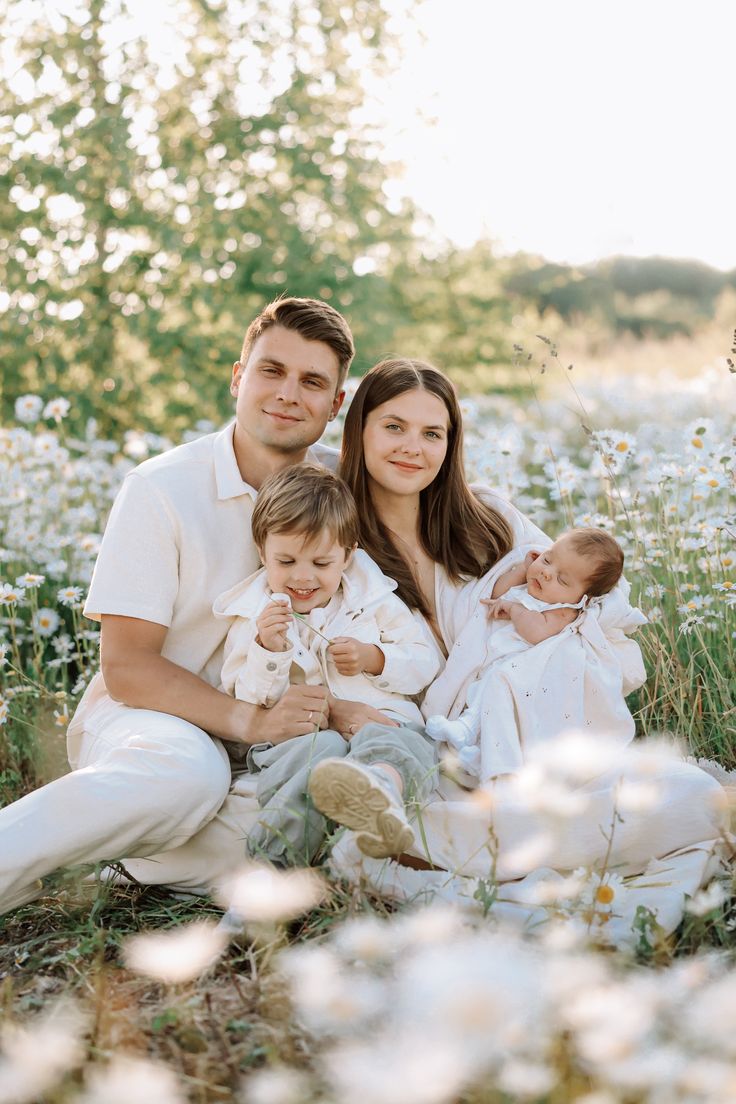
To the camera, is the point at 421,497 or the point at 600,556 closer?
the point at 600,556

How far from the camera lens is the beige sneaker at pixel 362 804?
95.0 inches

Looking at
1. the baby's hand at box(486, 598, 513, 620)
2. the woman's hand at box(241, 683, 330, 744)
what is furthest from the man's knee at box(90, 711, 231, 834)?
the baby's hand at box(486, 598, 513, 620)

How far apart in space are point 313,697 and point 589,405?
5.95 metres

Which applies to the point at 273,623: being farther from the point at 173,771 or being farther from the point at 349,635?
the point at 173,771

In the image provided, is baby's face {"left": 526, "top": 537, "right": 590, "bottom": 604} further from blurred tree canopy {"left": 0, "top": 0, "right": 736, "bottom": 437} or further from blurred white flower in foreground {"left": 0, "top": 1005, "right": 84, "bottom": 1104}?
blurred tree canopy {"left": 0, "top": 0, "right": 736, "bottom": 437}

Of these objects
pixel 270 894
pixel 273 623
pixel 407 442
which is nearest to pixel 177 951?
pixel 270 894

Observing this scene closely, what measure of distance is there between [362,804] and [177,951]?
0.70 meters

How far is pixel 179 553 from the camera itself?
136 inches

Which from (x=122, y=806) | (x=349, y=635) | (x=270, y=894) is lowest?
(x=122, y=806)

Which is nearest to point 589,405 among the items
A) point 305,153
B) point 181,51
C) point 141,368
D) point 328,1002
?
point 305,153

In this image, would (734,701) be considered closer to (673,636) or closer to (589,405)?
(673,636)

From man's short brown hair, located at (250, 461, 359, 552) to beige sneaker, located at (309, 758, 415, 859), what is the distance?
2.98ft

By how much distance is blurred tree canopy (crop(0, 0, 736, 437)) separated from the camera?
25.9 feet

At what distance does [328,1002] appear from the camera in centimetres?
161
